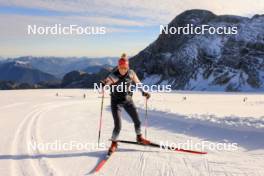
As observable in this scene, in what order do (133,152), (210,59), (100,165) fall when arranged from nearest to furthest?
(100,165) < (133,152) < (210,59)

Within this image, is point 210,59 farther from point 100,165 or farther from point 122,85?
point 100,165

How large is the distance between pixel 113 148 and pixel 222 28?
514 feet

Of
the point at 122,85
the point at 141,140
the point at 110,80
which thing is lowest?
the point at 141,140

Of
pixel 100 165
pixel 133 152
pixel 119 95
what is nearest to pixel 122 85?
pixel 119 95

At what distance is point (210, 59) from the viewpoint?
149625mm

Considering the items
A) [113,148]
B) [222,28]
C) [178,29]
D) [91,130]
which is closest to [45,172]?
[113,148]

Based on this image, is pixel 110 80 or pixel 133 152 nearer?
pixel 110 80

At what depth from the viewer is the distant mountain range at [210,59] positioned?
133125mm

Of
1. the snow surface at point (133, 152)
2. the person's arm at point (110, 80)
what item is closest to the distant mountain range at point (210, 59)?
the snow surface at point (133, 152)

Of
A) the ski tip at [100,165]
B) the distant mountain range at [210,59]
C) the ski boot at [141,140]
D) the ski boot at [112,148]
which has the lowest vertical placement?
the ski tip at [100,165]

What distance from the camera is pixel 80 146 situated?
10078mm

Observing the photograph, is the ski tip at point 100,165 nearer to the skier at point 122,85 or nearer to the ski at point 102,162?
the ski at point 102,162

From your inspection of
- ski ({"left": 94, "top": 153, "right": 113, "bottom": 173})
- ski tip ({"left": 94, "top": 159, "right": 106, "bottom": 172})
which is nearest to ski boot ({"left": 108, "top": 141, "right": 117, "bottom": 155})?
ski ({"left": 94, "top": 153, "right": 113, "bottom": 173})

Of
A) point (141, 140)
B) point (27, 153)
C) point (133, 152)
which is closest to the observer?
point (27, 153)
